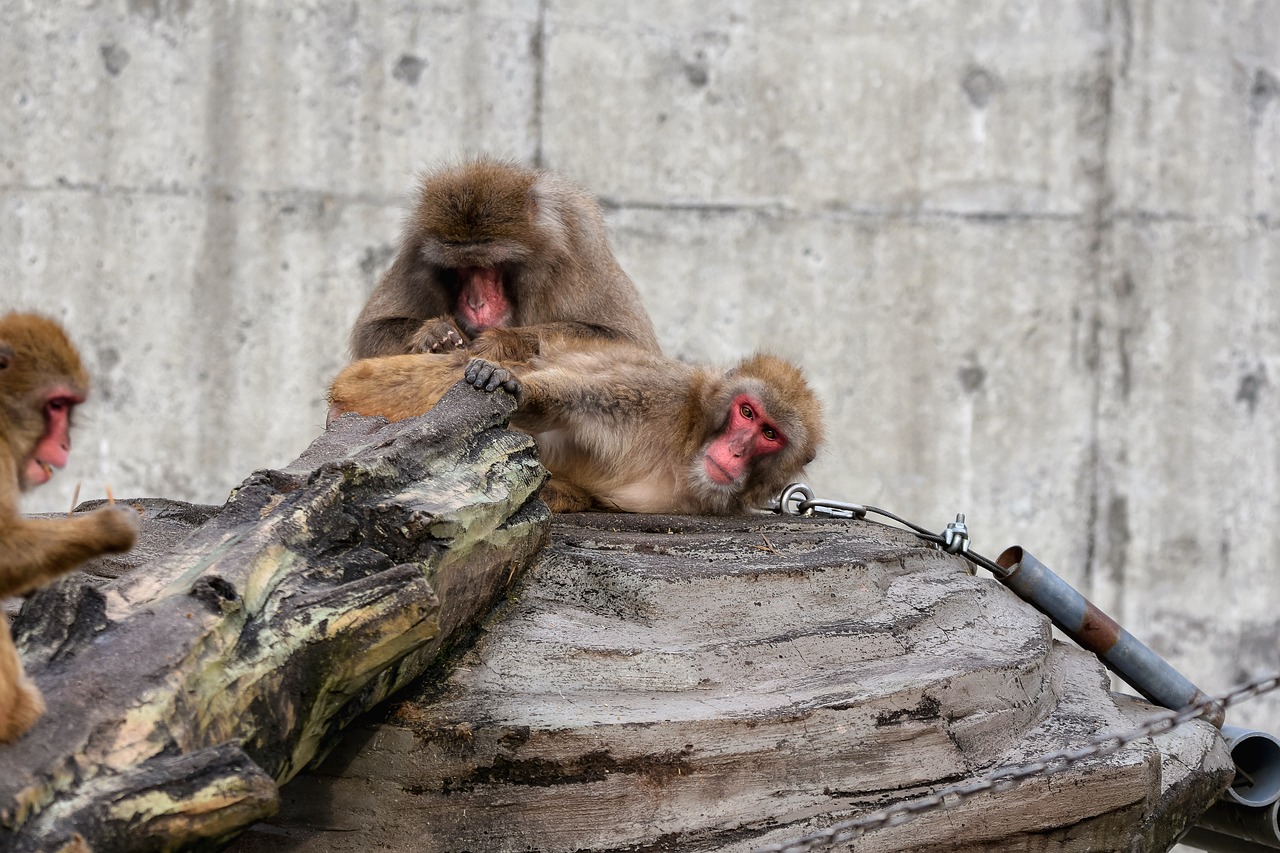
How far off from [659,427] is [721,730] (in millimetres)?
1369

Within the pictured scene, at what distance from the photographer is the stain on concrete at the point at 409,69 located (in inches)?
236

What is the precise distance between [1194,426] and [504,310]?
3.70 m

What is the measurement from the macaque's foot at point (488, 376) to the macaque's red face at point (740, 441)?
71 cm

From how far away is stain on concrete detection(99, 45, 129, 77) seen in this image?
595 centimetres

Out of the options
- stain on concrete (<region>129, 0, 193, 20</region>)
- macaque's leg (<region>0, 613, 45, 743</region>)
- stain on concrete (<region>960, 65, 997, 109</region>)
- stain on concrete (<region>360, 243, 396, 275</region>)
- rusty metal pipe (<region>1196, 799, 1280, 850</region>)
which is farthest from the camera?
stain on concrete (<region>960, 65, 997, 109</region>)

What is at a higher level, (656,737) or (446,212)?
(446,212)

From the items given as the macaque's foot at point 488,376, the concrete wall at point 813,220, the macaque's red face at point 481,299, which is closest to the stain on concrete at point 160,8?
the concrete wall at point 813,220

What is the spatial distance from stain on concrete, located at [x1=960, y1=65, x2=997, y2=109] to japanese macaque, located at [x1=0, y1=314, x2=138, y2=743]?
4.70 meters

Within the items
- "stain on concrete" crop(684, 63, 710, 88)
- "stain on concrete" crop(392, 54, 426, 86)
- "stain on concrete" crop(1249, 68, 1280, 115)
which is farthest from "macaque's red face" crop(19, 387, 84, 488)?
"stain on concrete" crop(1249, 68, 1280, 115)

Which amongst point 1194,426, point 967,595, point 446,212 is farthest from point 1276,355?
point 446,212

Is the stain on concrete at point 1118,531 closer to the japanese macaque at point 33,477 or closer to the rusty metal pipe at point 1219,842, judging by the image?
the rusty metal pipe at point 1219,842

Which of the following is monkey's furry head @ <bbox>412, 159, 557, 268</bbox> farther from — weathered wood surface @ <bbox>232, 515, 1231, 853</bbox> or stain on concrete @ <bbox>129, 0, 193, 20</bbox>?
stain on concrete @ <bbox>129, 0, 193, 20</bbox>

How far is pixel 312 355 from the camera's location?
20.0 ft

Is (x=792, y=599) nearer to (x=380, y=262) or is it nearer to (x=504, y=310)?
(x=504, y=310)
